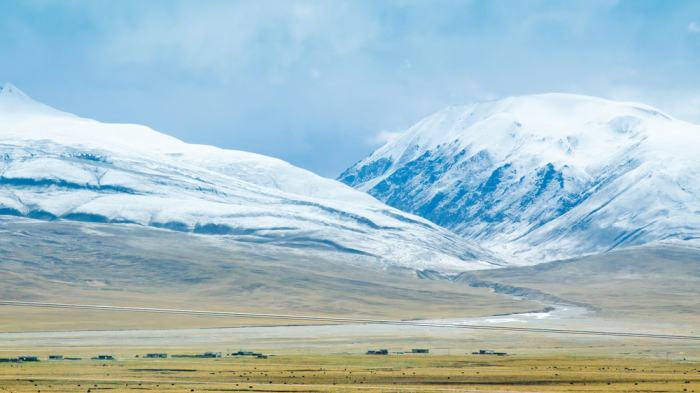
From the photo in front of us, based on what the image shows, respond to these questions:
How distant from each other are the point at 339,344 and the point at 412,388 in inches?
2098

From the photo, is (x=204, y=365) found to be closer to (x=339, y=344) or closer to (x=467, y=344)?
(x=339, y=344)

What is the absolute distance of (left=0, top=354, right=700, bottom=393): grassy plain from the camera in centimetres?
6606

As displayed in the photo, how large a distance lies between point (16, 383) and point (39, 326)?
91.4 m

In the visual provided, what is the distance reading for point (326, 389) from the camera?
6444 cm

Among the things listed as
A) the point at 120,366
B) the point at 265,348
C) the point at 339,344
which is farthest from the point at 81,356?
the point at 339,344

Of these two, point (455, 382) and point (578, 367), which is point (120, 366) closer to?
point (455, 382)

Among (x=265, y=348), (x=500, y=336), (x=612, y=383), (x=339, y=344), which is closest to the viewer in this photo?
(x=612, y=383)

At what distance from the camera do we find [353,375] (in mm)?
75812

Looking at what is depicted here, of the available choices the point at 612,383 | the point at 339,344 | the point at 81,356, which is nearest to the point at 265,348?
the point at 339,344

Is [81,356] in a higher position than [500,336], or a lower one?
lower

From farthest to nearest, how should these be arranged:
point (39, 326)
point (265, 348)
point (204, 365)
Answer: point (39, 326)
point (265, 348)
point (204, 365)

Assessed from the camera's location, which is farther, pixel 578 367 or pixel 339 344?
pixel 339 344

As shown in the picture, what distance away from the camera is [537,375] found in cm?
7700

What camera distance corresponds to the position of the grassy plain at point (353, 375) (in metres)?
66.1
